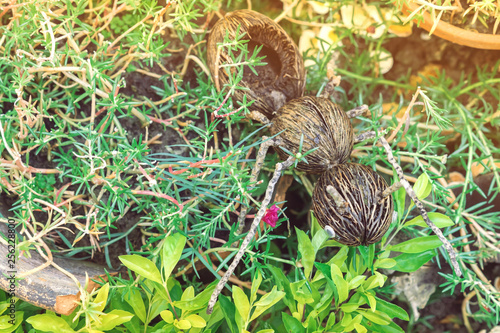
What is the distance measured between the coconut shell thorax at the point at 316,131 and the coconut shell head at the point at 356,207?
0.04 metres

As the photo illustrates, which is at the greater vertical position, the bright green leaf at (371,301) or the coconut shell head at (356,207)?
the coconut shell head at (356,207)

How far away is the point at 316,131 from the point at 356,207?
0.61ft

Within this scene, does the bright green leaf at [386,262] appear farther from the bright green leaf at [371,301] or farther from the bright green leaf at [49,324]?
the bright green leaf at [49,324]

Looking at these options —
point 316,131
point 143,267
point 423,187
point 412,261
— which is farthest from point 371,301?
point 143,267

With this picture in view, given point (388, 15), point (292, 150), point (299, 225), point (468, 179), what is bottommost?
point (299, 225)

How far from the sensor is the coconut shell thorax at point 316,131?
881mm

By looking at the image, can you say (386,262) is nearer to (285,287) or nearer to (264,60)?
(285,287)

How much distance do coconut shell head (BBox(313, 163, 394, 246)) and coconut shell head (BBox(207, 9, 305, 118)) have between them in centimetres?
24

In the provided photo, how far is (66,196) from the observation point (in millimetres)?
967

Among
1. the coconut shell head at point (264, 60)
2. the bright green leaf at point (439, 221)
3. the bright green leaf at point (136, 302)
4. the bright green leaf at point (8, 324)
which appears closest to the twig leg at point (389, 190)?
the bright green leaf at point (439, 221)

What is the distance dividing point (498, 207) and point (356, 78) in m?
0.58

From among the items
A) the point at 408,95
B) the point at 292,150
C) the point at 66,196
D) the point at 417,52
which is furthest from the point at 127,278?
the point at 417,52

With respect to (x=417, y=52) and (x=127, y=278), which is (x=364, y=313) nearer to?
(x=127, y=278)

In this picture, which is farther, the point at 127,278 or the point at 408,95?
the point at 408,95
